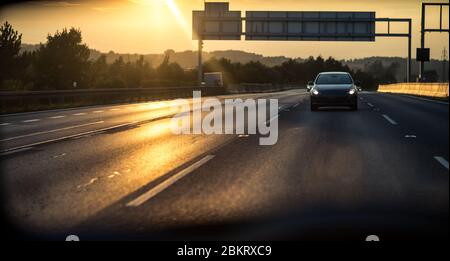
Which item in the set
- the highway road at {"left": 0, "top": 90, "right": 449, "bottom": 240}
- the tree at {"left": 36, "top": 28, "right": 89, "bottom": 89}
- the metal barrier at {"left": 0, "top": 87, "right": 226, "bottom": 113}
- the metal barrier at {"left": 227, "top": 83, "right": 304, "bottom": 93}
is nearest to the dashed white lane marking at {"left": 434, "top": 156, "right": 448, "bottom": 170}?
the highway road at {"left": 0, "top": 90, "right": 449, "bottom": 240}

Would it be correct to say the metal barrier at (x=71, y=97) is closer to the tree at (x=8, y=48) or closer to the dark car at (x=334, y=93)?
the dark car at (x=334, y=93)

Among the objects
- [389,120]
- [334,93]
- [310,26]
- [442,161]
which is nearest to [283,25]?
[310,26]

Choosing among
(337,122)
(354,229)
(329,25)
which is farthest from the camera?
(329,25)

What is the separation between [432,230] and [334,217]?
973mm

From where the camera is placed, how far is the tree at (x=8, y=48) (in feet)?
273

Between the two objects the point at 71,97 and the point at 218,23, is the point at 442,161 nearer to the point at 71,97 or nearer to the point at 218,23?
the point at 71,97

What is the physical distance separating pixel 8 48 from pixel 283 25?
39091 mm

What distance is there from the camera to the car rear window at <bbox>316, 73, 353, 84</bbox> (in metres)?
27.0

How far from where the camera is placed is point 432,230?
5.67m

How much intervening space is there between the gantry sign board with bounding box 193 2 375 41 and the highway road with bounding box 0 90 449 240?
48083 mm

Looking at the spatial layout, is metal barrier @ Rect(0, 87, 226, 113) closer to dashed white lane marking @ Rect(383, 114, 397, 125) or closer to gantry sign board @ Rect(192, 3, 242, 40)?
gantry sign board @ Rect(192, 3, 242, 40)
